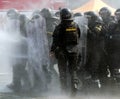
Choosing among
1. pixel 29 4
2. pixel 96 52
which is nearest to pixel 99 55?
pixel 96 52

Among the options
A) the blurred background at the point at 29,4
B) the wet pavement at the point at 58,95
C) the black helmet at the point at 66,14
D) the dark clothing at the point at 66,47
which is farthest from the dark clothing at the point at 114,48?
the blurred background at the point at 29,4

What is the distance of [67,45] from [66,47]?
Result: 0.18 feet

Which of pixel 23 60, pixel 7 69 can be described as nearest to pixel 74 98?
pixel 23 60

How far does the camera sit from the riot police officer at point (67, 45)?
1021 centimetres

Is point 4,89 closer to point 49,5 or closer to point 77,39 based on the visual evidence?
point 77,39

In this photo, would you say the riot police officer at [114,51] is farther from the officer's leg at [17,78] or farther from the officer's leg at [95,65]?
the officer's leg at [17,78]

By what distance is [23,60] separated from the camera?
1147cm

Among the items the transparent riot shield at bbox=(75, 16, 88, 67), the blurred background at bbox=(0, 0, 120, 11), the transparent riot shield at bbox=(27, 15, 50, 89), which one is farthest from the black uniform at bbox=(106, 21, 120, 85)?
the blurred background at bbox=(0, 0, 120, 11)

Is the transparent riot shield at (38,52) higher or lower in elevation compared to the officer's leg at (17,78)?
higher

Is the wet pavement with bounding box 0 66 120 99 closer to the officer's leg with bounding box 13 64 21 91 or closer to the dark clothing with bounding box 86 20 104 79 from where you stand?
the officer's leg with bounding box 13 64 21 91

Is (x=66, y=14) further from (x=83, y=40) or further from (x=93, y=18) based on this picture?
(x=83, y=40)

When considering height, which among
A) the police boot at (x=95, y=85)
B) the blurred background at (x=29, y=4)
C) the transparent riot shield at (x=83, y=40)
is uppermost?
the blurred background at (x=29, y=4)

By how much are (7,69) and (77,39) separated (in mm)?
4233

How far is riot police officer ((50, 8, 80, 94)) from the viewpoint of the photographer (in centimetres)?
1021
